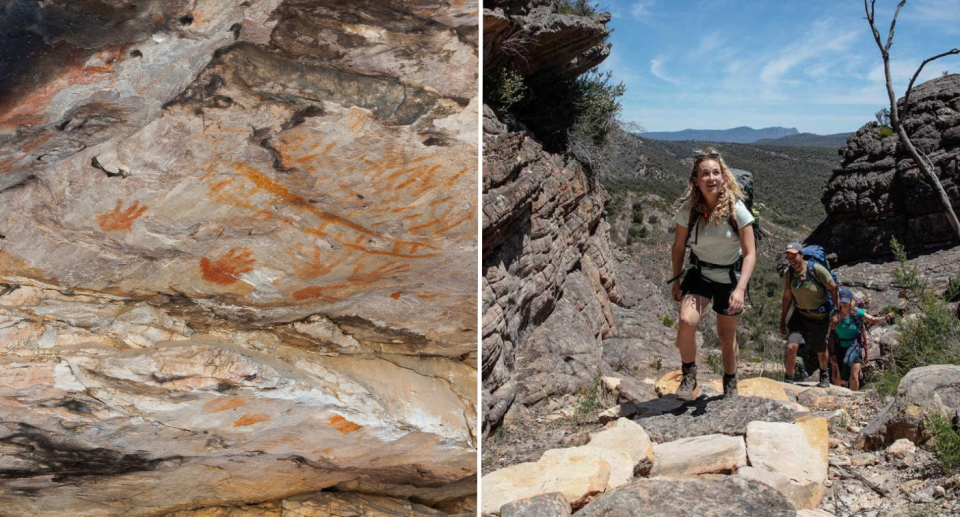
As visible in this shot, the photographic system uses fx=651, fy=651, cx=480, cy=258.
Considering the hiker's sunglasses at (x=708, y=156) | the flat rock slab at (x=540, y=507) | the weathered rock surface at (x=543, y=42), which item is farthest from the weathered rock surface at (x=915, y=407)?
the weathered rock surface at (x=543, y=42)

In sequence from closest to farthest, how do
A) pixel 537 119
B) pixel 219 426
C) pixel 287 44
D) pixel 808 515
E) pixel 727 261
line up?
pixel 287 44 < pixel 808 515 < pixel 219 426 < pixel 727 261 < pixel 537 119

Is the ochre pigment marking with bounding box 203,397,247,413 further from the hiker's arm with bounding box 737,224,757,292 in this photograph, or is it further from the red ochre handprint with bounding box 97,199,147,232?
the hiker's arm with bounding box 737,224,757,292

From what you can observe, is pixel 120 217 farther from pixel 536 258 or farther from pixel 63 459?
pixel 536 258

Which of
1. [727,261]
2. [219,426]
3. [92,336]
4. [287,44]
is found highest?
[287,44]

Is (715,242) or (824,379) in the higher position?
(715,242)

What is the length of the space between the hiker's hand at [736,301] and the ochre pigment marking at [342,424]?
1.90 meters

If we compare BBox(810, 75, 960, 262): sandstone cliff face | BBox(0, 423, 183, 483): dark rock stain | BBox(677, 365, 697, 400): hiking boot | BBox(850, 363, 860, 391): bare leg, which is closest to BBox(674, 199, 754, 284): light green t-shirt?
BBox(677, 365, 697, 400): hiking boot

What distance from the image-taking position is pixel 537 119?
25.1 ft

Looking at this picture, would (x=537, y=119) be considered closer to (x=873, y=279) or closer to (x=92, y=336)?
(x=92, y=336)

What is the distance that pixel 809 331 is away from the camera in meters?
5.57

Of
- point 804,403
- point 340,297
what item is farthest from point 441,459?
point 804,403

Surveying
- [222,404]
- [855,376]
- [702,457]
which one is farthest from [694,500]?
[855,376]

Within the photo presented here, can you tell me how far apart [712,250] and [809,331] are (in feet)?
9.33

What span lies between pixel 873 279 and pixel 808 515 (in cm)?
1602
